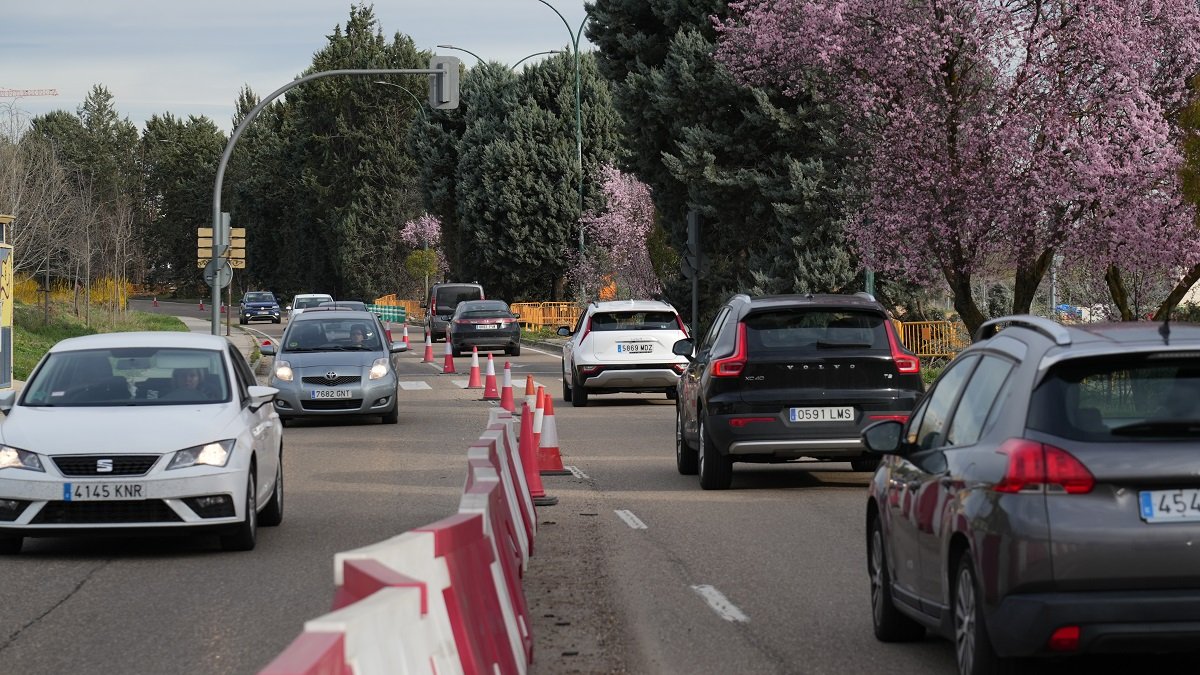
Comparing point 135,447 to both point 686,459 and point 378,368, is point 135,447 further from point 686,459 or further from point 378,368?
point 378,368

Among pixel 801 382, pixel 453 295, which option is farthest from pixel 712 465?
pixel 453 295

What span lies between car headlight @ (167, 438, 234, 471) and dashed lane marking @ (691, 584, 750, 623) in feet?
11.1

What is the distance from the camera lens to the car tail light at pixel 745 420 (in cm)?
1486

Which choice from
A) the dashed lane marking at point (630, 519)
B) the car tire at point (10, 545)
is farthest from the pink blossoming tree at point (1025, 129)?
the car tire at point (10, 545)

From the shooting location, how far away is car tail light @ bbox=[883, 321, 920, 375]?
15086mm

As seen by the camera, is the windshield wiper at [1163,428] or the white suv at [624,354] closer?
the windshield wiper at [1163,428]

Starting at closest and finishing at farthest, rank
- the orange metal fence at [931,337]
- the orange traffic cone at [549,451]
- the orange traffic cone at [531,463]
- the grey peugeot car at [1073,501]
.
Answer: the grey peugeot car at [1073,501] → the orange traffic cone at [531,463] → the orange traffic cone at [549,451] → the orange metal fence at [931,337]

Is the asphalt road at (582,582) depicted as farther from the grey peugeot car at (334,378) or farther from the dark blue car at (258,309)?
the dark blue car at (258,309)

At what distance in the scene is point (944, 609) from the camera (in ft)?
24.1

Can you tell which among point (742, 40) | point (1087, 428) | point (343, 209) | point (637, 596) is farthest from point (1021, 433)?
point (343, 209)

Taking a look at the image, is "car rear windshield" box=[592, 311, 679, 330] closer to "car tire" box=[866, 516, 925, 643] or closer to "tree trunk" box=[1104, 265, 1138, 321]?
"tree trunk" box=[1104, 265, 1138, 321]

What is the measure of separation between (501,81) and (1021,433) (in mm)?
71165

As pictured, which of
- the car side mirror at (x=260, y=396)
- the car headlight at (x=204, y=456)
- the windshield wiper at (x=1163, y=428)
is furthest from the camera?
the car side mirror at (x=260, y=396)

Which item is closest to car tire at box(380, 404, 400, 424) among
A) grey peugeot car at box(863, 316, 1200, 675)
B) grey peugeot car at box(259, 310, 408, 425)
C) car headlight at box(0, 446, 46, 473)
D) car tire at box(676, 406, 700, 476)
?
grey peugeot car at box(259, 310, 408, 425)
